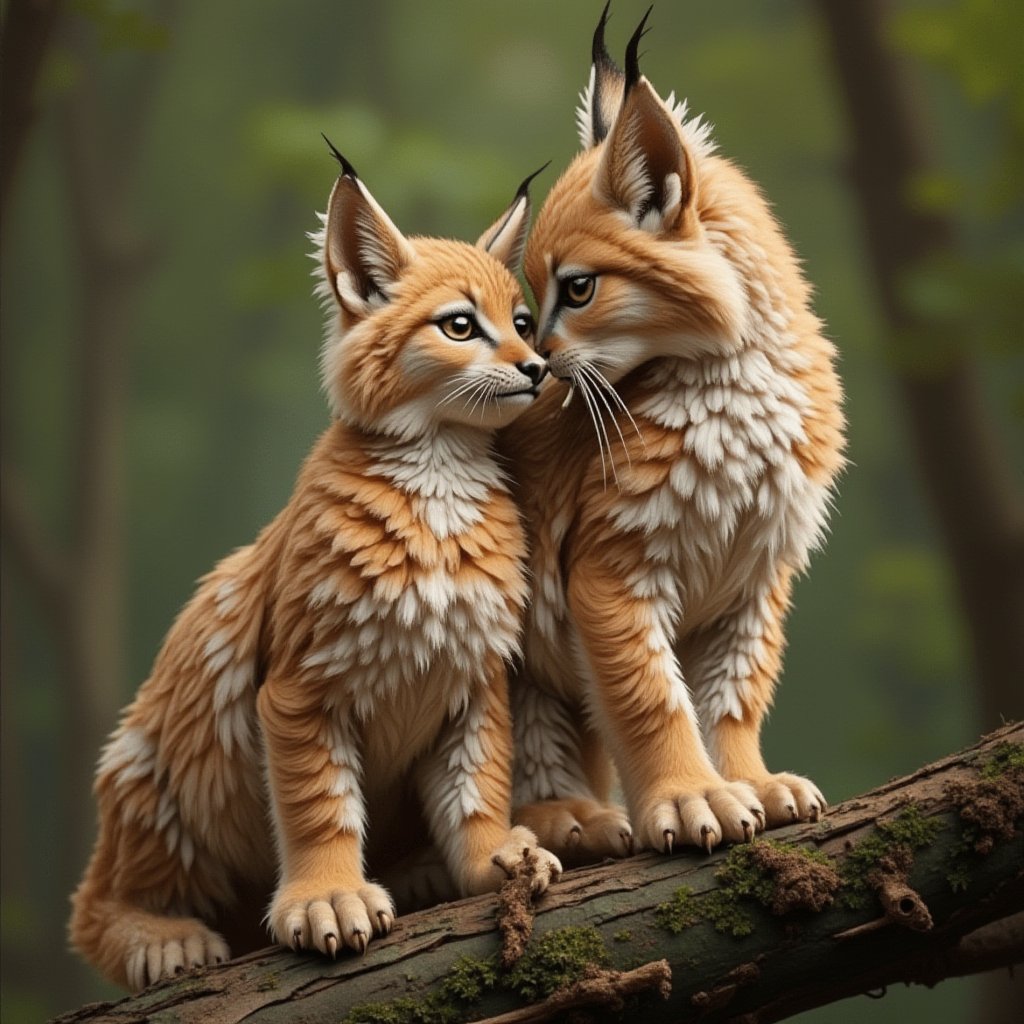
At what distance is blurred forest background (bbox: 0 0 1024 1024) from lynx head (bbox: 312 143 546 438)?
9.12 feet

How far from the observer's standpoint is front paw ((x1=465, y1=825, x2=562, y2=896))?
185cm

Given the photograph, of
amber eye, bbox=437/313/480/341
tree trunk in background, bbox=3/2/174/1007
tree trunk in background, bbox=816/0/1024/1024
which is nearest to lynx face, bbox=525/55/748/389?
amber eye, bbox=437/313/480/341

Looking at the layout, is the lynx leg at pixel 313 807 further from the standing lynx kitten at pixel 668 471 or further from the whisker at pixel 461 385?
the whisker at pixel 461 385

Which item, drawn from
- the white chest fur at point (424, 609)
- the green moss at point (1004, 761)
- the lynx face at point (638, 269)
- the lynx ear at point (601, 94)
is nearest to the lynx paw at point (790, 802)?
the green moss at point (1004, 761)

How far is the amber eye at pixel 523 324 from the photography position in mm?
1998

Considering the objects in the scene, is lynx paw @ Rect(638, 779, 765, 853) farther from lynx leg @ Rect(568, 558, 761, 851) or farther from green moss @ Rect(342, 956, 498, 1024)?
green moss @ Rect(342, 956, 498, 1024)

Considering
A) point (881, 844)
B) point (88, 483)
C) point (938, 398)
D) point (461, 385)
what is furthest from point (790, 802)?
point (88, 483)

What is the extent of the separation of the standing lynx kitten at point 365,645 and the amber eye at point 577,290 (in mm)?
75

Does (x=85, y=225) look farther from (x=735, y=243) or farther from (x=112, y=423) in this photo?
(x=735, y=243)

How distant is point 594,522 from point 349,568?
0.37 metres

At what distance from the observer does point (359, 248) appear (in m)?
1.97

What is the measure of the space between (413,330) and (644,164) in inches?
16.4

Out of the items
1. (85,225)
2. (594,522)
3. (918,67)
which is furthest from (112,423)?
(594,522)

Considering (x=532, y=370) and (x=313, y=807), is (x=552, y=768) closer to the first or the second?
(x=313, y=807)
